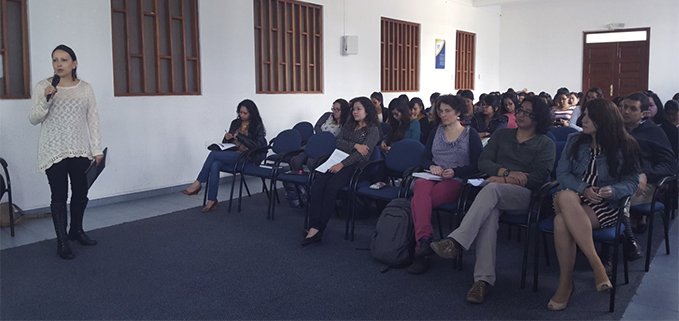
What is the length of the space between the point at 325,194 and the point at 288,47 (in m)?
4.08

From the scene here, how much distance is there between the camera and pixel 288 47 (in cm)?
816

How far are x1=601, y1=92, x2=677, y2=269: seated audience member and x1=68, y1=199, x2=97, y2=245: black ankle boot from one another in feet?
12.8

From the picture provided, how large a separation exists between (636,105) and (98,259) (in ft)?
13.7

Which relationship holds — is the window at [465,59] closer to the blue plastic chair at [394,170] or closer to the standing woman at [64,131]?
the blue plastic chair at [394,170]

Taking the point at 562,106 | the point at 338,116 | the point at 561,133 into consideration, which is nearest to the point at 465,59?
the point at 562,106

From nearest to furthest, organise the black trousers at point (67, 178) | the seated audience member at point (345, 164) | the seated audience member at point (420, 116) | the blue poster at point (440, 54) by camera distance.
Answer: the black trousers at point (67, 178) → the seated audience member at point (345, 164) → the seated audience member at point (420, 116) → the blue poster at point (440, 54)

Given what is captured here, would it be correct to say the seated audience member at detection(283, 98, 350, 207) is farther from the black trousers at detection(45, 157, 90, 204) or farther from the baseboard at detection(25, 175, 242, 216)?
the black trousers at detection(45, 157, 90, 204)

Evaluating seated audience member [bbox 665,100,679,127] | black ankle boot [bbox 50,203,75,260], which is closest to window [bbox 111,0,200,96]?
black ankle boot [bbox 50,203,75,260]

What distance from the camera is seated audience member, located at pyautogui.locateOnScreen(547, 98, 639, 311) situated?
3209 mm

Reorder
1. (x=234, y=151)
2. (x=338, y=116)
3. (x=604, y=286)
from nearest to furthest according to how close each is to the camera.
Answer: (x=604, y=286)
(x=234, y=151)
(x=338, y=116)

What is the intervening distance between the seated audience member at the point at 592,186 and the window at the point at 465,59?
913 centimetres

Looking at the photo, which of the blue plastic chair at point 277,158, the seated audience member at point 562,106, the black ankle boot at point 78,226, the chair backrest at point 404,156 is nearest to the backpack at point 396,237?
the chair backrest at point 404,156

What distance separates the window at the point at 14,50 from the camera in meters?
5.14

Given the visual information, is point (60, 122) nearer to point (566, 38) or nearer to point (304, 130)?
point (304, 130)
